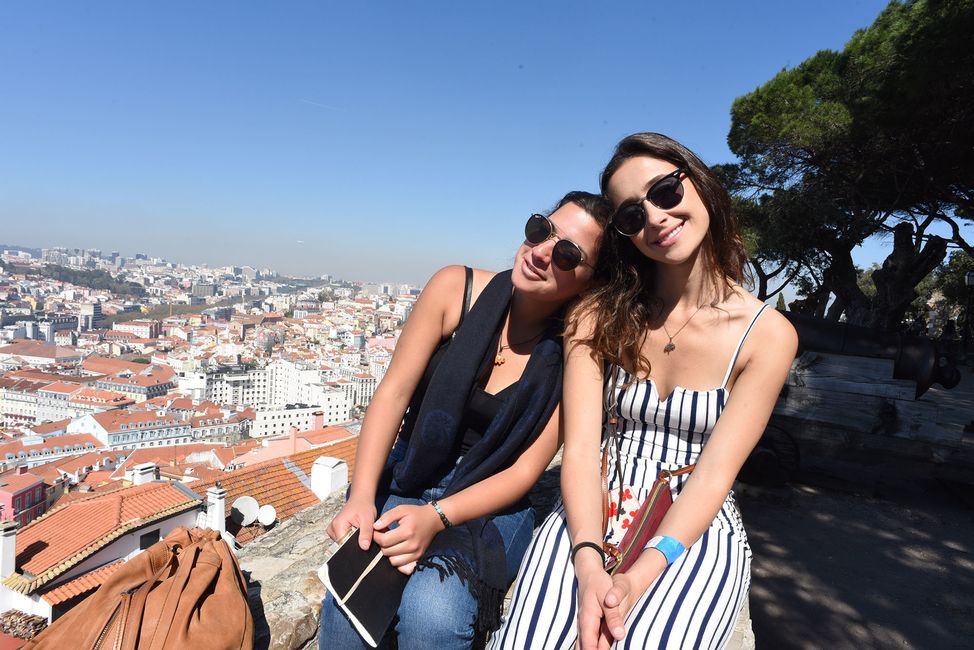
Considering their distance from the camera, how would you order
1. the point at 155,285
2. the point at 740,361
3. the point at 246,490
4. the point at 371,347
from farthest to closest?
the point at 155,285 → the point at 371,347 → the point at 246,490 → the point at 740,361

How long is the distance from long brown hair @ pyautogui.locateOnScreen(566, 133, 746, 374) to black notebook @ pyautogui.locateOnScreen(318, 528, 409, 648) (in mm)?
620

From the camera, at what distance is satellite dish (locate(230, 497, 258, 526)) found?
7199mm

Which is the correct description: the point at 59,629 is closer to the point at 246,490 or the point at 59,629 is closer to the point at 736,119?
the point at 246,490

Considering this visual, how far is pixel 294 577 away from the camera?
1741 mm

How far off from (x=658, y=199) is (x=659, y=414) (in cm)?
46

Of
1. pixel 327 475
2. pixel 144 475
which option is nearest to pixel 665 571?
pixel 327 475

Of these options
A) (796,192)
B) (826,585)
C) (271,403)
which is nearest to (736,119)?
(796,192)

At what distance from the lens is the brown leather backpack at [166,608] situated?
1023 millimetres

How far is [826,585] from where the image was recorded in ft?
7.26

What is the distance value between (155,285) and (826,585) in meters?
142

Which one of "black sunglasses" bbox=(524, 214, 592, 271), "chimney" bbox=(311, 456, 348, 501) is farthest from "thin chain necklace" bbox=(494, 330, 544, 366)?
"chimney" bbox=(311, 456, 348, 501)

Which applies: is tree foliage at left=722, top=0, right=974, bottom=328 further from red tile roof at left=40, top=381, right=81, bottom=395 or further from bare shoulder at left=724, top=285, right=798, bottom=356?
red tile roof at left=40, top=381, right=81, bottom=395

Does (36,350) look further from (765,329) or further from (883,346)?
(765,329)

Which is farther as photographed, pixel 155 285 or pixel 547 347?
pixel 155 285
